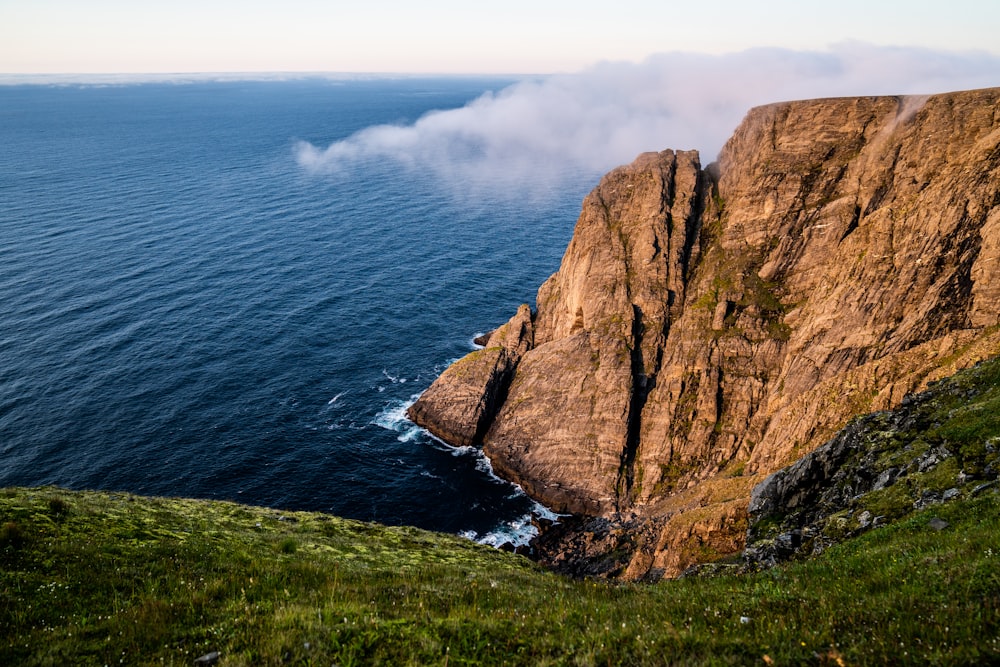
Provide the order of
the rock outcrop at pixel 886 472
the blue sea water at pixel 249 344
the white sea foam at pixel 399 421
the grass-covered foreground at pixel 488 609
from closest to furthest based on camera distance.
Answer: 1. the grass-covered foreground at pixel 488 609
2. the rock outcrop at pixel 886 472
3. the blue sea water at pixel 249 344
4. the white sea foam at pixel 399 421

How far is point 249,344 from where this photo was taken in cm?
9394

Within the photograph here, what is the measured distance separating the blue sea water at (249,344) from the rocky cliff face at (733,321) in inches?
417

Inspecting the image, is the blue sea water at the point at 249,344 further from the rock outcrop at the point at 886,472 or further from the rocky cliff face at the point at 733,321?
the rock outcrop at the point at 886,472

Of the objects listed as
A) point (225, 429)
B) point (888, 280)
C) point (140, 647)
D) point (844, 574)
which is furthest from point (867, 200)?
point (225, 429)

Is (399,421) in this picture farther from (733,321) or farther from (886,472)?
(886,472)

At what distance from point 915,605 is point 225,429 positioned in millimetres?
79835

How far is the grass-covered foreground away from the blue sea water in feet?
152

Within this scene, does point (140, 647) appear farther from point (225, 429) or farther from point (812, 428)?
point (225, 429)

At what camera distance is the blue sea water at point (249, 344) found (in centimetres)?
6662

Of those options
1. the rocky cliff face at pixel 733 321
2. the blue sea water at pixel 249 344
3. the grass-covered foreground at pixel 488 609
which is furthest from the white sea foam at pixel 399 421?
the grass-covered foreground at pixel 488 609

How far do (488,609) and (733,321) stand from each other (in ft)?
201

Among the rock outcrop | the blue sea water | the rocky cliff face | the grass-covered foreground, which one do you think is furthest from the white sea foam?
the grass-covered foreground

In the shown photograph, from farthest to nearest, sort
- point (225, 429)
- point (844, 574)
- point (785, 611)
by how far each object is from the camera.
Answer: point (225, 429) < point (844, 574) < point (785, 611)

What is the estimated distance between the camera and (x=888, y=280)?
5481 cm
